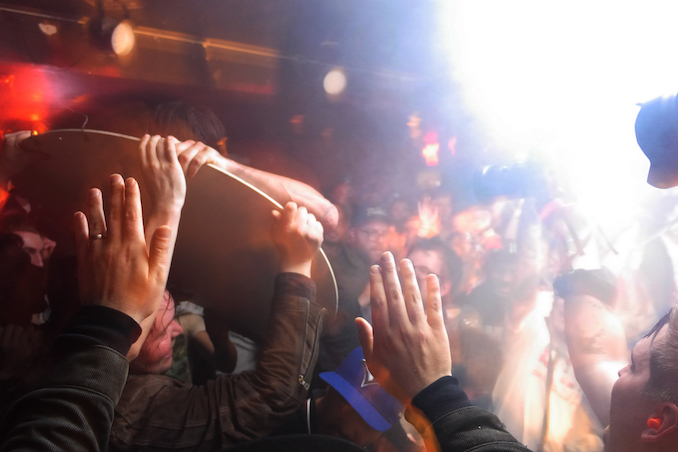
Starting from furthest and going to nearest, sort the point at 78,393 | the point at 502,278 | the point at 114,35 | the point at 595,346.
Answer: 1. the point at 502,278
2. the point at 595,346
3. the point at 114,35
4. the point at 78,393

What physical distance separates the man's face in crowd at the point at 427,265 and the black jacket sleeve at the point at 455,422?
1.27 ft

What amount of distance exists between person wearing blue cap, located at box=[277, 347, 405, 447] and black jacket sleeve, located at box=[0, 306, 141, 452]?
1.48ft

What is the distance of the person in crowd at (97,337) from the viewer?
491 millimetres

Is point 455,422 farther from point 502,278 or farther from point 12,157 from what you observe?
point 12,157

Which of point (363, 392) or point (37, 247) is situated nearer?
point (37, 247)

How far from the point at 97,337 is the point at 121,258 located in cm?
12

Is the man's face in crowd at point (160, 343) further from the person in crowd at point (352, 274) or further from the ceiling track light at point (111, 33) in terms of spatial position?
the ceiling track light at point (111, 33)

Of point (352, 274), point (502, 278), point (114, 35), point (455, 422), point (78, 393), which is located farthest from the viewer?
point (502, 278)

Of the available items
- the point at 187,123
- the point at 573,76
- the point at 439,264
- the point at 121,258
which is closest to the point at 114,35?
the point at 187,123

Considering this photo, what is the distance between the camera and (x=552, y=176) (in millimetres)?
1278

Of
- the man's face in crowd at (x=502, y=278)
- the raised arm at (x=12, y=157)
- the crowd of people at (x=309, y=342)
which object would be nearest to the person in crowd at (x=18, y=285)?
the crowd of people at (x=309, y=342)

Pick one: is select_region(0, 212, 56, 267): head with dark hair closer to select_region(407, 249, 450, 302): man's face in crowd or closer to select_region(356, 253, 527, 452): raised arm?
select_region(356, 253, 527, 452): raised arm

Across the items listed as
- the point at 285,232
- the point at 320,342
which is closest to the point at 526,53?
the point at 285,232

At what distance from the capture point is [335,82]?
1113 mm
